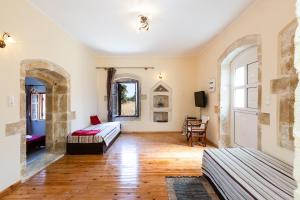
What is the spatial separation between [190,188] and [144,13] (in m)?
3.08

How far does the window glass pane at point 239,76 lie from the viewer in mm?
4125

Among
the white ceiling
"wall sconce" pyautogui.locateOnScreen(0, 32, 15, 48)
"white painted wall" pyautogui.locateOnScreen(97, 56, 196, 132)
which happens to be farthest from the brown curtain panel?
"wall sconce" pyautogui.locateOnScreen(0, 32, 15, 48)

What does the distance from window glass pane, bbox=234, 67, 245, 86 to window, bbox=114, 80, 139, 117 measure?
381 centimetres

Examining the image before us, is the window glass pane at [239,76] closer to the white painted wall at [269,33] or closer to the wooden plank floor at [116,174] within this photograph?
the white painted wall at [269,33]

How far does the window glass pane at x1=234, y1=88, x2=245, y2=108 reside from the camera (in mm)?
4125

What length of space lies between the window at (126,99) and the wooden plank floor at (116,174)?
2.44 m

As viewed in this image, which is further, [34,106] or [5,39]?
[34,106]

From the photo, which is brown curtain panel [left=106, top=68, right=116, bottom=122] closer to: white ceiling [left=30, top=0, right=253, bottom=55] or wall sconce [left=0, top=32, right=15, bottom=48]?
white ceiling [left=30, top=0, right=253, bottom=55]

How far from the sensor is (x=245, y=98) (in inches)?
158

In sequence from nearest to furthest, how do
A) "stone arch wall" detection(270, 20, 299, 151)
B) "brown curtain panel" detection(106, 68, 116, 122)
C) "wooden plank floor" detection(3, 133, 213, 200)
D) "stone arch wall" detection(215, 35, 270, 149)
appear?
"stone arch wall" detection(270, 20, 299, 151) → "wooden plank floor" detection(3, 133, 213, 200) → "stone arch wall" detection(215, 35, 270, 149) → "brown curtain panel" detection(106, 68, 116, 122)

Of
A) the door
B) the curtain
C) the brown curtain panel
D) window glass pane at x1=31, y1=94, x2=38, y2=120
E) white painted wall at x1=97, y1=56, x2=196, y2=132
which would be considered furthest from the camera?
white painted wall at x1=97, y1=56, x2=196, y2=132

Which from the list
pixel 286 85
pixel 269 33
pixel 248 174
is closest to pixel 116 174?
pixel 248 174

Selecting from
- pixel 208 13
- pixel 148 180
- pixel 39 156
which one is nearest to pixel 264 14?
pixel 208 13

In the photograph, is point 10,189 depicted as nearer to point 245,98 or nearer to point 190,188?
point 190,188
